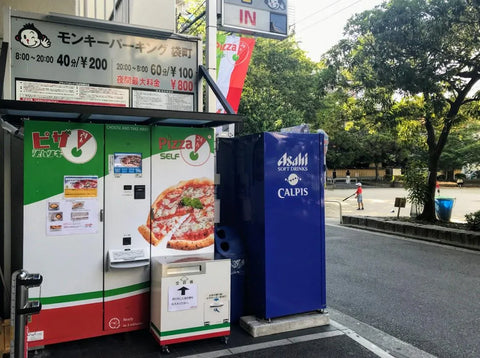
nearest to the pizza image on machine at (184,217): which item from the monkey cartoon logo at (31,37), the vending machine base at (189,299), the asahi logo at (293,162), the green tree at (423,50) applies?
the vending machine base at (189,299)

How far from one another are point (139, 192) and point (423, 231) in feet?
30.0

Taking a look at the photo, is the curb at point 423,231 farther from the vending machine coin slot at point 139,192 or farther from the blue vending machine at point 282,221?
the vending machine coin slot at point 139,192

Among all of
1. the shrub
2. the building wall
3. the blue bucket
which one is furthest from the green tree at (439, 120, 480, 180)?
the building wall

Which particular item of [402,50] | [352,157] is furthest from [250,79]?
[352,157]

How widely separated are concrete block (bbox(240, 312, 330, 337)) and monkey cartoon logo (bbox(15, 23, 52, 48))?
3.78 metres

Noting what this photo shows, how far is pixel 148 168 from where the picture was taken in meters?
4.49

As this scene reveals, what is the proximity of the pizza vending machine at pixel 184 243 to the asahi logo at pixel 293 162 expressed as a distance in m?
0.81

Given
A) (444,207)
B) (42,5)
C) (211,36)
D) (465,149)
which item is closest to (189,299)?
(211,36)

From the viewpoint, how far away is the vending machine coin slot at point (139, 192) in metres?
4.44

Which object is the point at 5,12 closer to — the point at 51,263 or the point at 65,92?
the point at 65,92

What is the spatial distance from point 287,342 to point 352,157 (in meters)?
39.0

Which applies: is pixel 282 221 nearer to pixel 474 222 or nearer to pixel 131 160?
pixel 131 160

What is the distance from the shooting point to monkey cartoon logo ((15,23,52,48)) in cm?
439

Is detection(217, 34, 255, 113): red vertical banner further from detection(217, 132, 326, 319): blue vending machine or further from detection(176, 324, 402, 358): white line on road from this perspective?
detection(176, 324, 402, 358): white line on road
